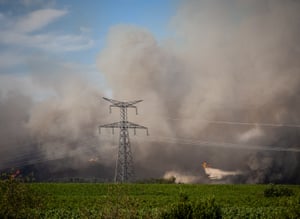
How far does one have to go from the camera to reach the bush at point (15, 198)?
22000 mm

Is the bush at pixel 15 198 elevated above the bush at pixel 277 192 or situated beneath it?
elevated above

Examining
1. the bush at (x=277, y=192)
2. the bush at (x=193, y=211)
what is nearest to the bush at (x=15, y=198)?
the bush at (x=193, y=211)

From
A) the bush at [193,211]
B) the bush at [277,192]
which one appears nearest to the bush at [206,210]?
the bush at [193,211]

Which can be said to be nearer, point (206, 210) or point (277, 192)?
point (206, 210)

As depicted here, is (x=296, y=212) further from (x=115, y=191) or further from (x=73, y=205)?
(x=73, y=205)

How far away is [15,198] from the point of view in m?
22.1

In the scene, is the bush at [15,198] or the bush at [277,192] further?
the bush at [277,192]

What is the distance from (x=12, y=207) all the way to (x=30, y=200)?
110cm

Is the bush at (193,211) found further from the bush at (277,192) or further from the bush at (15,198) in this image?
the bush at (277,192)

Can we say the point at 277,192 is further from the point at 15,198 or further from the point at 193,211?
the point at 15,198

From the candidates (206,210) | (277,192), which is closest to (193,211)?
(206,210)

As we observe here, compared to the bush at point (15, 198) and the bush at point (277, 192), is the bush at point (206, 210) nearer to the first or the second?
the bush at point (15, 198)

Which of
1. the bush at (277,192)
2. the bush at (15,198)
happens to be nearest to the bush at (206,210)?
the bush at (15,198)

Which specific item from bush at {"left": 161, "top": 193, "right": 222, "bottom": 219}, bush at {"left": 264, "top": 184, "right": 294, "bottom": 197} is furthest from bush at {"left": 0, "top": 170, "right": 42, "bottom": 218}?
bush at {"left": 264, "top": 184, "right": 294, "bottom": 197}
